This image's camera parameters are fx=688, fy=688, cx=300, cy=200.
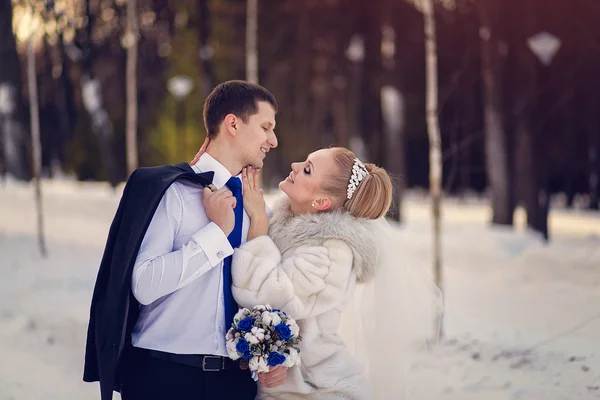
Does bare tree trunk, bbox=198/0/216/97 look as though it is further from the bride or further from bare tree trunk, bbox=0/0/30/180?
the bride

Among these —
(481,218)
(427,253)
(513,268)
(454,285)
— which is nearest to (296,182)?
(454,285)

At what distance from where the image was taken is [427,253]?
12047mm

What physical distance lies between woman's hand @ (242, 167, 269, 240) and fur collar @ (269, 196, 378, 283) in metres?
0.16

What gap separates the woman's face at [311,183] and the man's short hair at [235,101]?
37cm

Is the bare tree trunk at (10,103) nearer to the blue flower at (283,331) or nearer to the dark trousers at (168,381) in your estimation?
the dark trousers at (168,381)

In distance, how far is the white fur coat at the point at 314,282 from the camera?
2.80 metres

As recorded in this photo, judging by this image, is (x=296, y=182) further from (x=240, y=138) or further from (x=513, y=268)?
(x=513, y=268)

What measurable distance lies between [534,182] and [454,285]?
4441 millimetres

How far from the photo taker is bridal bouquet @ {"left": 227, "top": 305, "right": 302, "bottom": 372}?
267 centimetres

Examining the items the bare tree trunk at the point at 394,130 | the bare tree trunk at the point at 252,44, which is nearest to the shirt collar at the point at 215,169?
the bare tree trunk at the point at 252,44

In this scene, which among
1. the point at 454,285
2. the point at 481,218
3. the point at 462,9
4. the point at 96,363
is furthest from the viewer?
the point at 481,218

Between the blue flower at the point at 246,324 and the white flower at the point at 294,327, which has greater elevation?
the blue flower at the point at 246,324

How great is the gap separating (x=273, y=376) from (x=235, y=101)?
1.17 metres

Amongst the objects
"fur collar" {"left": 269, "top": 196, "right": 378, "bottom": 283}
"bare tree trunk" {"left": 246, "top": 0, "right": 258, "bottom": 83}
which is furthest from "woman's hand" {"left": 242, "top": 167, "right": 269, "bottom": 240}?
"bare tree trunk" {"left": 246, "top": 0, "right": 258, "bottom": 83}
